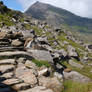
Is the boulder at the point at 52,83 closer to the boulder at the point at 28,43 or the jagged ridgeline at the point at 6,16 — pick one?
the boulder at the point at 28,43

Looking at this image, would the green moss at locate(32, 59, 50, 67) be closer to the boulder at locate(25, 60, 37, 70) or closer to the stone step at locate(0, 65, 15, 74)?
the boulder at locate(25, 60, 37, 70)

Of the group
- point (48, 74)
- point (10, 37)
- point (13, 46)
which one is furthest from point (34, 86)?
point (10, 37)

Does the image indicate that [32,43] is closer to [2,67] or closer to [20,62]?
[20,62]

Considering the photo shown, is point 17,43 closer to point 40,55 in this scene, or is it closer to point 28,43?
point 28,43

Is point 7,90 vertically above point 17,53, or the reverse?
point 17,53

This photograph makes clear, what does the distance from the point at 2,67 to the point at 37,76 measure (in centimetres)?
364

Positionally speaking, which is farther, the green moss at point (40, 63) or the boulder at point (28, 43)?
the boulder at point (28, 43)

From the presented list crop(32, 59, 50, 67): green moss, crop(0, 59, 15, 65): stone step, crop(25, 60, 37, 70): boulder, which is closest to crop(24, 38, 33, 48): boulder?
crop(32, 59, 50, 67): green moss

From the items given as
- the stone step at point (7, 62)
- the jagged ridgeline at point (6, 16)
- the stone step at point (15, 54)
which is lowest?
the stone step at point (7, 62)

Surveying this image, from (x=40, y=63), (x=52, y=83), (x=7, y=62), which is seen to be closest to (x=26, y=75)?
(x=52, y=83)

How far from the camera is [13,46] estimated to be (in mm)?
23844

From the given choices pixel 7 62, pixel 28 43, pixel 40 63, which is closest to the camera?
pixel 7 62

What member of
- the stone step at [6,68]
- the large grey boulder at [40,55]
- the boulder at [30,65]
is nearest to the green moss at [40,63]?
the boulder at [30,65]

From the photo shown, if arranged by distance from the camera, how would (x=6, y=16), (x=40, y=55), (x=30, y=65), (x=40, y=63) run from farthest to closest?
(x=6, y=16) → (x=40, y=55) → (x=40, y=63) → (x=30, y=65)
